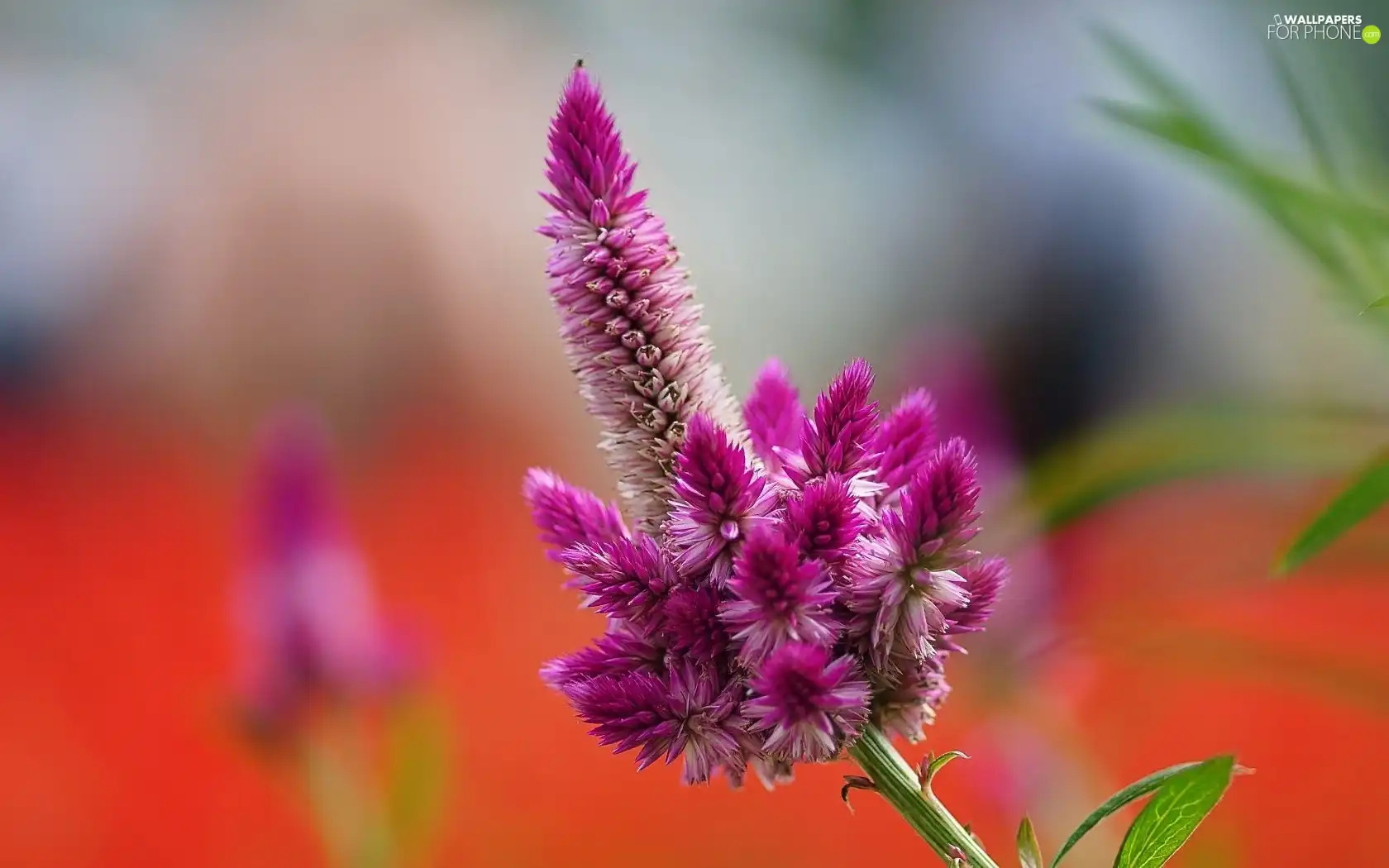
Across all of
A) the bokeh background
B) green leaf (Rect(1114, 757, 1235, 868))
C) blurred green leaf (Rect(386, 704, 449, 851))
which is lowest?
green leaf (Rect(1114, 757, 1235, 868))

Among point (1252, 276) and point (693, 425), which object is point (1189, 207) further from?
point (693, 425)

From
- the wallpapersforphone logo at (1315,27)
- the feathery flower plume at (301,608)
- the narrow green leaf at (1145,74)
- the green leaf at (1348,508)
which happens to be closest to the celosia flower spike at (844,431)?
the green leaf at (1348,508)

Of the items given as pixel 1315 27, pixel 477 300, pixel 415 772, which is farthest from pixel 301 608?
pixel 477 300

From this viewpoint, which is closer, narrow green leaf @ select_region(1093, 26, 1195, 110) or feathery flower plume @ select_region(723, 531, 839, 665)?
feathery flower plume @ select_region(723, 531, 839, 665)

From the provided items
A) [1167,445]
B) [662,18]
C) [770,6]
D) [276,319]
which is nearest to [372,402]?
[276,319]

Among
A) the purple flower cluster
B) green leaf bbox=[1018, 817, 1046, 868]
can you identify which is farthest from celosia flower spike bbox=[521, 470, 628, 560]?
green leaf bbox=[1018, 817, 1046, 868]

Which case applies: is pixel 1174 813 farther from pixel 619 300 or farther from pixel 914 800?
pixel 619 300

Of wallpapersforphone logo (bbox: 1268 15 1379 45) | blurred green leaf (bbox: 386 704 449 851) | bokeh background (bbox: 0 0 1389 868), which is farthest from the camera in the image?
bokeh background (bbox: 0 0 1389 868)

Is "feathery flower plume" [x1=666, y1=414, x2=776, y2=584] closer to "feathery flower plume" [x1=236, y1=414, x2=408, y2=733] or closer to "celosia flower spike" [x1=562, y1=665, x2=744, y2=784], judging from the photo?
"celosia flower spike" [x1=562, y1=665, x2=744, y2=784]
